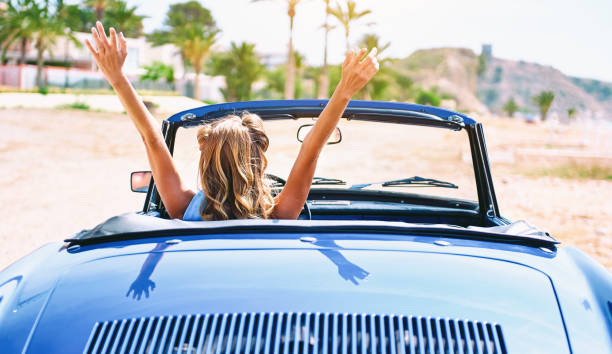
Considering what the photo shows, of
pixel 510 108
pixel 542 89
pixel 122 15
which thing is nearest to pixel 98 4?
pixel 122 15

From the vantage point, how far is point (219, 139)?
2.13 meters

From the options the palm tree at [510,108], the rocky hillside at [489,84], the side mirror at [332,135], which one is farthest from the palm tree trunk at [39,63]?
the rocky hillside at [489,84]

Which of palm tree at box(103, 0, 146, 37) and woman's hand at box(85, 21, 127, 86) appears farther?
palm tree at box(103, 0, 146, 37)

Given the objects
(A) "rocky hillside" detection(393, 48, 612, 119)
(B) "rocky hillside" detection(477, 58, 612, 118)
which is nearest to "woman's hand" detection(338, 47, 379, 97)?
(A) "rocky hillside" detection(393, 48, 612, 119)

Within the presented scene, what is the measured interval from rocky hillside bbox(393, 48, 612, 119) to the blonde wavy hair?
133 meters

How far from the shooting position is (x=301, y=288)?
1546 mm

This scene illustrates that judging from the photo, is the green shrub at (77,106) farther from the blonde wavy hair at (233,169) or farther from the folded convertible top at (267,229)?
the folded convertible top at (267,229)

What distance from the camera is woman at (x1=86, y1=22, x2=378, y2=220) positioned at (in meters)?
2.05

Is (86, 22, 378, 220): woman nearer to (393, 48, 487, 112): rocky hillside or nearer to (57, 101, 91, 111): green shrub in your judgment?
(57, 101, 91, 111): green shrub

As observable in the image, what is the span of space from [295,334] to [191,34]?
181 feet

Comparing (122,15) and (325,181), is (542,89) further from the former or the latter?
(325,181)

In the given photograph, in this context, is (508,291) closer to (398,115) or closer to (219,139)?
(219,139)

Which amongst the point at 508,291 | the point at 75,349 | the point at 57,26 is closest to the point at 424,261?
the point at 508,291

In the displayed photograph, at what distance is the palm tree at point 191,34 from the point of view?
2099 inches
